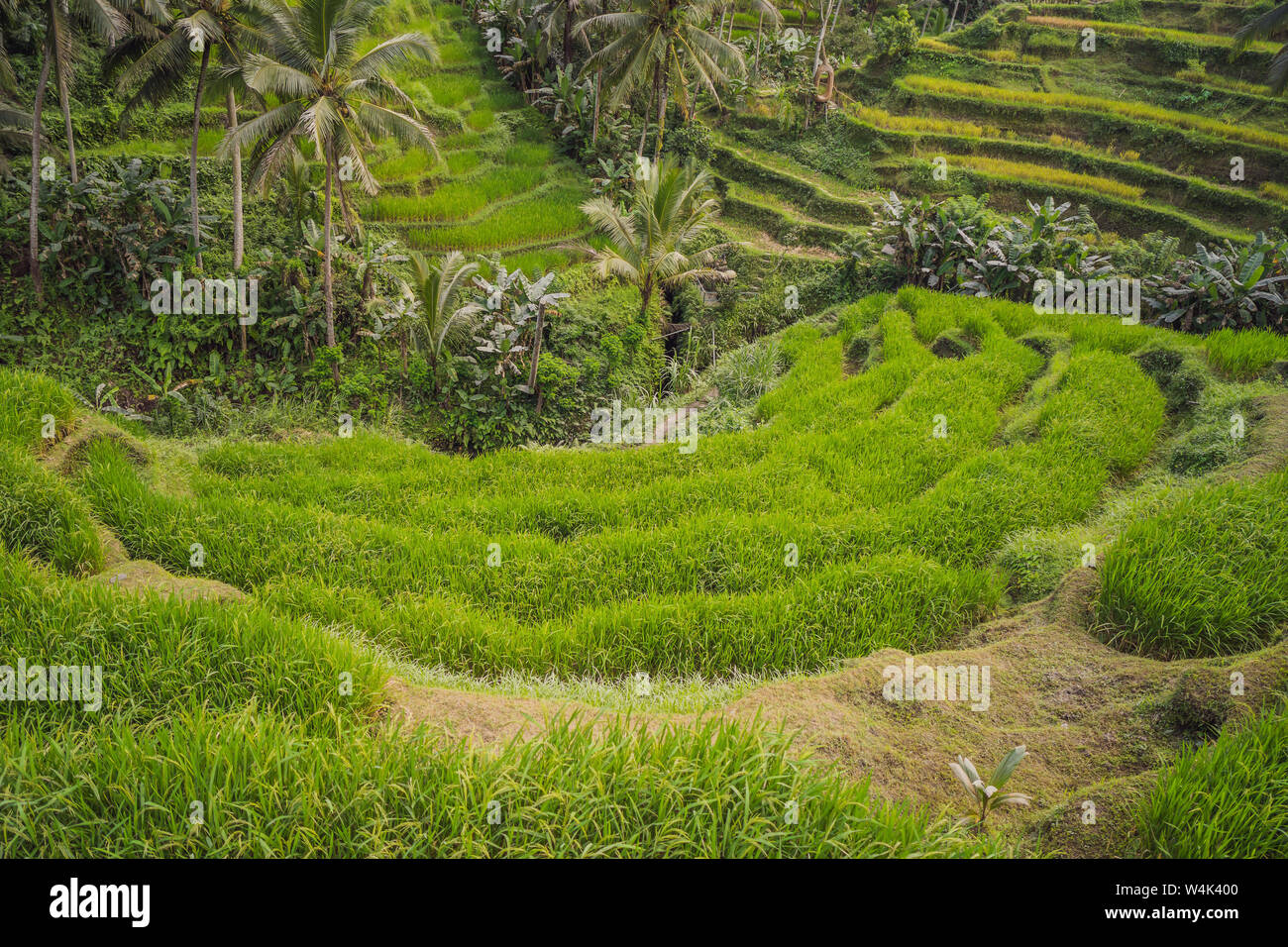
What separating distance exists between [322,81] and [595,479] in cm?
600

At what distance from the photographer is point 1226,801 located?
2799 millimetres

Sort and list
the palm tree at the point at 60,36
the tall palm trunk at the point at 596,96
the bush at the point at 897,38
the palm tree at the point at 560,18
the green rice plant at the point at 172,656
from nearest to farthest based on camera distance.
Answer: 1. the green rice plant at the point at 172,656
2. the palm tree at the point at 60,36
3. the tall palm trunk at the point at 596,96
4. the palm tree at the point at 560,18
5. the bush at the point at 897,38

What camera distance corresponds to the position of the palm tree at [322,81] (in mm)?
8156

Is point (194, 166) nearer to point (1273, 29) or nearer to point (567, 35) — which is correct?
point (567, 35)

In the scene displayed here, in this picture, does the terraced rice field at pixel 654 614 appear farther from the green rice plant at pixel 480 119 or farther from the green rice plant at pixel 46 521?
the green rice plant at pixel 480 119

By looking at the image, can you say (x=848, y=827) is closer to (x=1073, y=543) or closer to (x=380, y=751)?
(x=380, y=751)

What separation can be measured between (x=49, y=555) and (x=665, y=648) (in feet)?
14.8

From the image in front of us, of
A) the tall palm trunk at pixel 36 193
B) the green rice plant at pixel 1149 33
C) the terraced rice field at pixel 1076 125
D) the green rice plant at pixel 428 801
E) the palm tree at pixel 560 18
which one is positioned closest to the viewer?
the green rice plant at pixel 428 801

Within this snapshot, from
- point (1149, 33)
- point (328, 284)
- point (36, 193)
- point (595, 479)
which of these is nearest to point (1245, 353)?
point (595, 479)

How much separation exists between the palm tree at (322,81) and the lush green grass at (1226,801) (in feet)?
→ 30.5

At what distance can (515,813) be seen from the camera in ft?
8.63

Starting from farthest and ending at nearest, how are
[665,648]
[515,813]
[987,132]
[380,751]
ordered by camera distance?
1. [987,132]
2. [665,648]
3. [380,751]
4. [515,813]

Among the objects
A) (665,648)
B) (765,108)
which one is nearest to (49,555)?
(665,648)

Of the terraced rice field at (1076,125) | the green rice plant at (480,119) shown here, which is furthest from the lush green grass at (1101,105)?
the green rice plant at (480,119)
